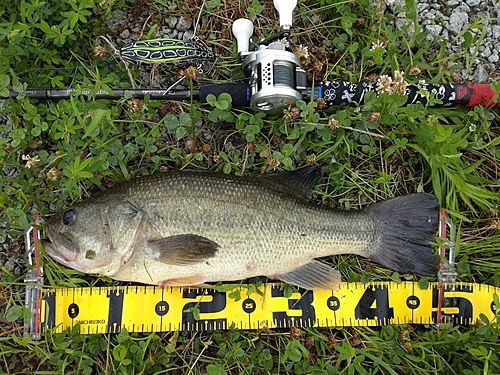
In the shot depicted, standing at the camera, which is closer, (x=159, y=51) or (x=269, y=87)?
(x=269, y=87)

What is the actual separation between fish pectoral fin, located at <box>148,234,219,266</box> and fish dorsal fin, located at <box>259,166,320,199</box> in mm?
687

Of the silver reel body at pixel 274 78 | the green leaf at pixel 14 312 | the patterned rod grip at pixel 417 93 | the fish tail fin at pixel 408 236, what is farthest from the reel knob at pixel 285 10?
the green leaf at pixel 14 312

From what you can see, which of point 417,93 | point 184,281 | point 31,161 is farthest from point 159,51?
point 417,93

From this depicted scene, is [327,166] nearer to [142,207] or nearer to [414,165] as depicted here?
[414,165]

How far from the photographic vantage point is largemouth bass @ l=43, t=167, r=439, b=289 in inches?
107

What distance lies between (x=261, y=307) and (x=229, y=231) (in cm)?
73

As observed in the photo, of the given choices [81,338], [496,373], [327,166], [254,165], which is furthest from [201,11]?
[496,373]

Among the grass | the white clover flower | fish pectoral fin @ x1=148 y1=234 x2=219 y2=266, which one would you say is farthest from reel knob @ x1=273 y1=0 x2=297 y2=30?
the white clover flower

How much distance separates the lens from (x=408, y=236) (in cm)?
305

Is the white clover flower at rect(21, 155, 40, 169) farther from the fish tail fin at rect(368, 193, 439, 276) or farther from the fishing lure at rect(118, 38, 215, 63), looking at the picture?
the fish tail fin at rect(368, 193, 439, 276)

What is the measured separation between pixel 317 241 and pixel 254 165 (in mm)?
763

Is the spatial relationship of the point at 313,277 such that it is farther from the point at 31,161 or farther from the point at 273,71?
the point at 31,161

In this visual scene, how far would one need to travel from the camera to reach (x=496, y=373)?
114 inches

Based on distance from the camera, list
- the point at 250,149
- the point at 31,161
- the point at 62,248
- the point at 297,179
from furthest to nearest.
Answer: the point at 250,149, the point at 297,179, the point at 31,161, the point at 62,248
